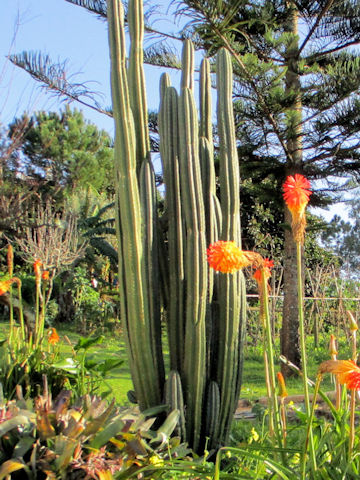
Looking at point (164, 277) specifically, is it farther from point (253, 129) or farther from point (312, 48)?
point (312, 48)

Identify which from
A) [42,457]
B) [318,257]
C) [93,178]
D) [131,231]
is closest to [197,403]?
[131,231]

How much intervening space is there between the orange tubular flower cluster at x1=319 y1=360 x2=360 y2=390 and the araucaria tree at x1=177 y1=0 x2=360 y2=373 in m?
4.40

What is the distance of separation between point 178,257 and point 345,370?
152cm

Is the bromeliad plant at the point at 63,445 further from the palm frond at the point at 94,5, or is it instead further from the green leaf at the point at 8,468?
the palm frond at the point at 94,5

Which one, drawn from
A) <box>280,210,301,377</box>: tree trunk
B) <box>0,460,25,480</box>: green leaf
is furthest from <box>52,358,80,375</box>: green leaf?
<box>280,210,301,377</box>: tree trunk

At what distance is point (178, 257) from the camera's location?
2.48 meters

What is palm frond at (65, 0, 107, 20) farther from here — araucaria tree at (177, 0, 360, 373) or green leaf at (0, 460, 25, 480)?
green leaf at (0, 460, 25, 480)

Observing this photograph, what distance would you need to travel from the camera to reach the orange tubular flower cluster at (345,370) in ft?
3.29

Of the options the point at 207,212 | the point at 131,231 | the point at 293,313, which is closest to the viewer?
the point at 131,231

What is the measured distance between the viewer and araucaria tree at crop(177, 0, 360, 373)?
520 cm

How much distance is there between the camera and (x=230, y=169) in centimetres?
265

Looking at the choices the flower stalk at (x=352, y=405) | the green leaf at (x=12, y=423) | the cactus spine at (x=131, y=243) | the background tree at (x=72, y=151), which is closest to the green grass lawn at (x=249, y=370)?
the cactus spine at (x=131, y=243)

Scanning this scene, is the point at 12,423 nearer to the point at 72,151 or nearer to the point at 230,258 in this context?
the point at 230,258

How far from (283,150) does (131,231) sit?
4.12 meters
